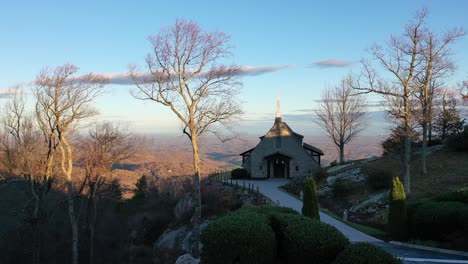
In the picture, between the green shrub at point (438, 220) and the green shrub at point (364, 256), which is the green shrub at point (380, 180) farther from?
the green shrub at point (364, 256)

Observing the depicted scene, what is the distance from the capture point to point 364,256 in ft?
25.0

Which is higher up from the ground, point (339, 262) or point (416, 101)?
point (416, 101)

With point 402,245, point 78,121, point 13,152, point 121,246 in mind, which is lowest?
point 121,246

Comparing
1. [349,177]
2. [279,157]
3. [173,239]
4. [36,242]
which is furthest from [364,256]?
[279,157]

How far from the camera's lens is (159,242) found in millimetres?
26203

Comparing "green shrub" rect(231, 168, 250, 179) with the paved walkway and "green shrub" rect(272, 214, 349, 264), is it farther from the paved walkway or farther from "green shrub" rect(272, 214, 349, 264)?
"green shrub" rect(272, 214, 349, 264)

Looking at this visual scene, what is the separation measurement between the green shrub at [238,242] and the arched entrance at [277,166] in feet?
115

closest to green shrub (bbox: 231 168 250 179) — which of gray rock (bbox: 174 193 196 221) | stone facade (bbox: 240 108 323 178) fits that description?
stone facade (bbox: 240 108 323 178)

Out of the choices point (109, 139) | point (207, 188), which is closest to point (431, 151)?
point (207, 188)

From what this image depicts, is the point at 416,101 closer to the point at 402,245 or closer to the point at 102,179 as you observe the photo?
the point at 402,245

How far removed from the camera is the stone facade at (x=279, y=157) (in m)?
43.9

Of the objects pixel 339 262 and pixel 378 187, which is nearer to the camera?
pixel 339 262

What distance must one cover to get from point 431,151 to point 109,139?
95.1ft

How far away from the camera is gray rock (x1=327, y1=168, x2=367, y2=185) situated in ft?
106
